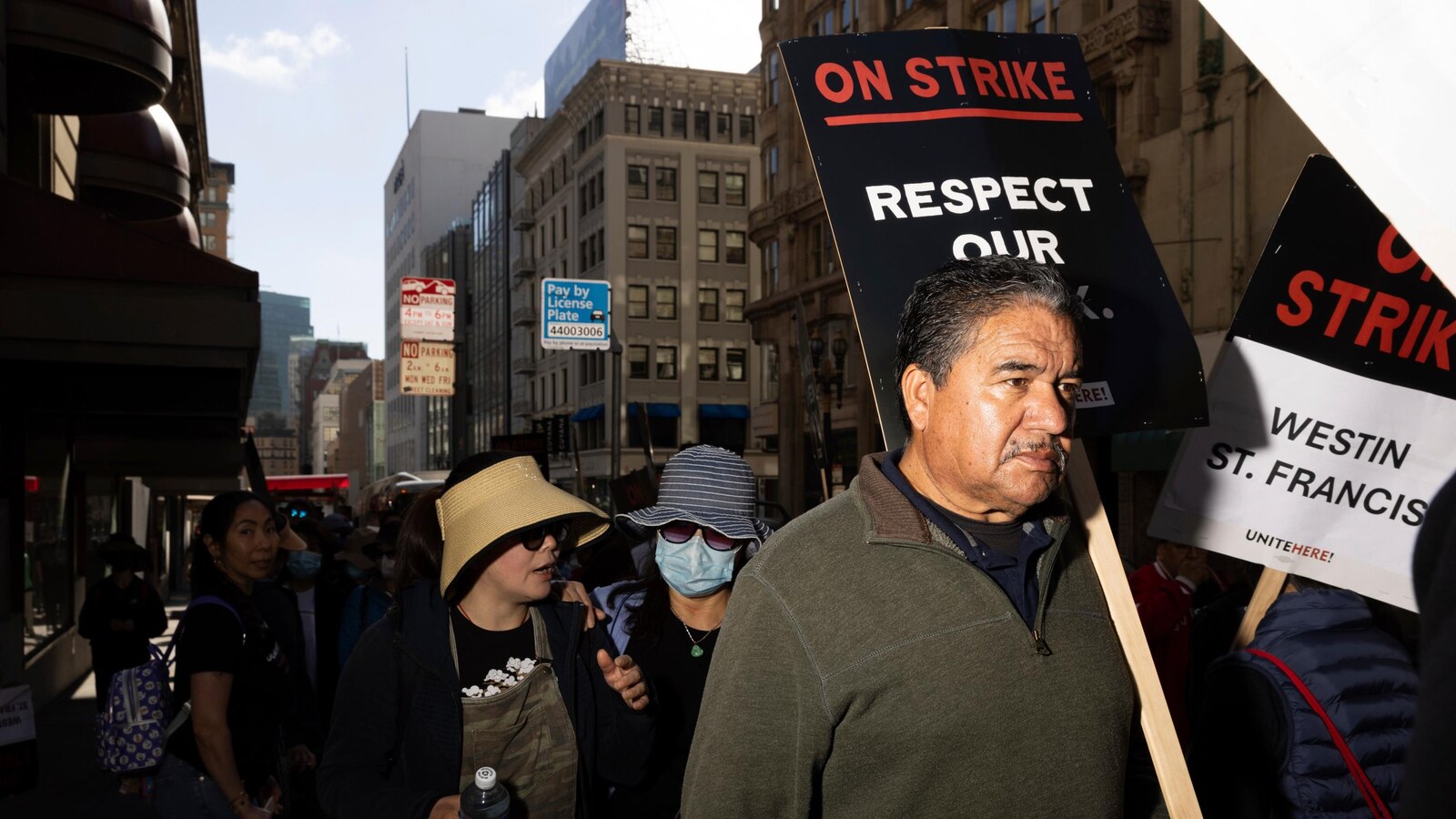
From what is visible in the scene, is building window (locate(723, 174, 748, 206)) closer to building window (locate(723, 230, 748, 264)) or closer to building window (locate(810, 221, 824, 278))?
building window (locate(723, 230, 748, 264))

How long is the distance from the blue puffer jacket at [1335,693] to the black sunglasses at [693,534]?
1.70 metres

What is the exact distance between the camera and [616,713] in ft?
11.3

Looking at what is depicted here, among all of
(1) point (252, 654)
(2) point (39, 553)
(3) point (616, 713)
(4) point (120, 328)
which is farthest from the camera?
(2) point (39, 553)

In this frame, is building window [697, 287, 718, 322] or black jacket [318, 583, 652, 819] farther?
building window [697, 287, 718, 322]

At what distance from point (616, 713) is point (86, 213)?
22.3 feet

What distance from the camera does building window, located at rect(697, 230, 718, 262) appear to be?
198 ft

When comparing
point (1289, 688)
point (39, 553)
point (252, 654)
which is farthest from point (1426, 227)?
point (39, 553)

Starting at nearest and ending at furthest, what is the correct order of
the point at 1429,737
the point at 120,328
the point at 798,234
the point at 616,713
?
1. the point at 1429,737
2. the point at 616,713
3. the point at 120,328
4. the point at 798,234

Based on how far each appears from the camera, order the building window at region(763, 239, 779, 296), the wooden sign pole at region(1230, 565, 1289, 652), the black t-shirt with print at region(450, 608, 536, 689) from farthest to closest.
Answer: the building window at region(763, 239, 779, 296), the wooden sign pole at region(1230, 565, 1289, 652), the black t-shirt with print at region(450, 608, 536, 689)

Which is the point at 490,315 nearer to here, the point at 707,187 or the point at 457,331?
the point at 457,331

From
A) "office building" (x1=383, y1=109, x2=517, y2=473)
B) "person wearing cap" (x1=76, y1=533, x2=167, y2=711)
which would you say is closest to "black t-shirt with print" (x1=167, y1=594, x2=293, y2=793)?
"person wearing cap" (x1=76, y1=533, x2=167, y2=711)

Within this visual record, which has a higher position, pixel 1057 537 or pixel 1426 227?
pixel 1426 227

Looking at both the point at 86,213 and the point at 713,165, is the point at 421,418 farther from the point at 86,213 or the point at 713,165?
the point at 86,213

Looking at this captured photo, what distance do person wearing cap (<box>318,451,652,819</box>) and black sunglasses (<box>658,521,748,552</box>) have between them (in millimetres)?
717
